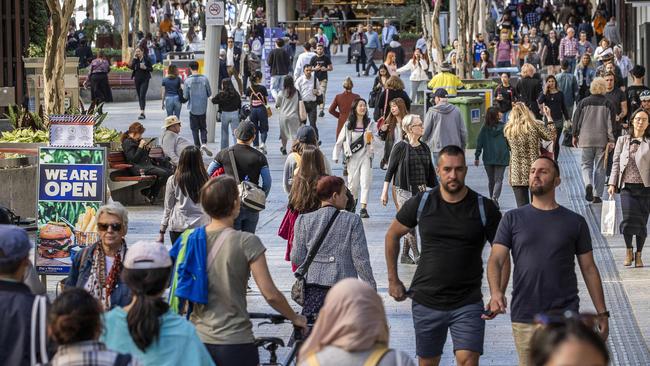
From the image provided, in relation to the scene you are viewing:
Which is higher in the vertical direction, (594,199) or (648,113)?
(648,113)

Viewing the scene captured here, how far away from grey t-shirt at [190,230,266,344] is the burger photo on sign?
191 inches

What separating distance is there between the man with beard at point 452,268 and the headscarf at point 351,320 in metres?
2.97

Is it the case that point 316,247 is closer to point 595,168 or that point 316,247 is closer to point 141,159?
point 595,168

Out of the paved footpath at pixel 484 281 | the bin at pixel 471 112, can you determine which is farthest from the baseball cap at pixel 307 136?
the bin at pixel 471 112

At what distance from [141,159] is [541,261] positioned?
11.9m

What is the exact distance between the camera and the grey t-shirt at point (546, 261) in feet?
26.3

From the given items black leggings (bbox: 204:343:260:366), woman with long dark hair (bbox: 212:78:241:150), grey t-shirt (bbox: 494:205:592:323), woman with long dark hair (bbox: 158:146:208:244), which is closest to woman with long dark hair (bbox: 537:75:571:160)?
woman with long dark hair (bbox: 212:78:241:150)

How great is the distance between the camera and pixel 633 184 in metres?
14.5

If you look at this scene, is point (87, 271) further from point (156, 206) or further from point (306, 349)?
point (156, 206)

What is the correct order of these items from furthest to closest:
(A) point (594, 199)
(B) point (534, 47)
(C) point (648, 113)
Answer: (B) point (534, 47) → (A) point (594, 199) → (C) point (648, 113)

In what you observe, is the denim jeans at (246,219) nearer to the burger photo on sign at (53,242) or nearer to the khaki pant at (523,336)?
the burger photo on sign at (53,242)

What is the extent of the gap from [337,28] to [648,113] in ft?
149

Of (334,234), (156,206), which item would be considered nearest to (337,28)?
(156,206)

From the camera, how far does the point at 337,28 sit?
59688 millimetres
